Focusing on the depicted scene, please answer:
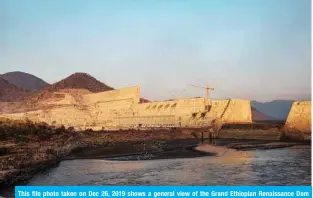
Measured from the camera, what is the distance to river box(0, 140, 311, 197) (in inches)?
460

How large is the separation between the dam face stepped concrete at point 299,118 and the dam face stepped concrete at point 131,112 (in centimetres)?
1010

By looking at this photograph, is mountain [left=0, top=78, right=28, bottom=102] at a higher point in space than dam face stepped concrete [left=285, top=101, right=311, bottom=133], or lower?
higher

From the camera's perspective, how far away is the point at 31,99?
6944 cm

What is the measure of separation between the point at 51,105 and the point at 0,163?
5233 cm

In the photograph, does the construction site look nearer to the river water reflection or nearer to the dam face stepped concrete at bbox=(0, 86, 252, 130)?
the dam face stepped concrete at bbox=(0, 86, 252, 130)

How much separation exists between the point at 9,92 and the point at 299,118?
5154 centimetres

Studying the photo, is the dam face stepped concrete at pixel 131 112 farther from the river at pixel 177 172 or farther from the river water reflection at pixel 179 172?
the river water reflection at pixel 179 172

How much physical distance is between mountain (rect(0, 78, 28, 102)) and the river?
49.3 m

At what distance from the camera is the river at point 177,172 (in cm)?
1170
